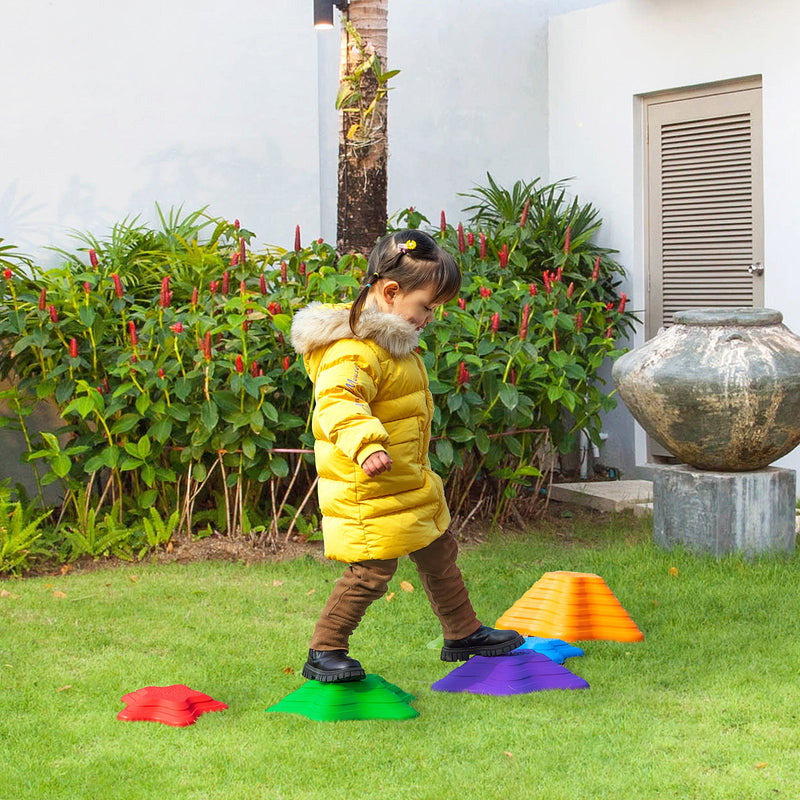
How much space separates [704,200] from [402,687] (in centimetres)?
503

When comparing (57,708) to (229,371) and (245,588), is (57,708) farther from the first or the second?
(229,371)

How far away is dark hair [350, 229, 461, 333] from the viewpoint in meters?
3.57

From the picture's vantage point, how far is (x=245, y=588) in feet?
16.8

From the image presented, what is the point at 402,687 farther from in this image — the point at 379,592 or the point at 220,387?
the point at 220,387

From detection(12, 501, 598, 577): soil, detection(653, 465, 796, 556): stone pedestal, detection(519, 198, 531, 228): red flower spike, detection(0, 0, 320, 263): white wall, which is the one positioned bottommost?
detection(12, 501, 598, 577): soil

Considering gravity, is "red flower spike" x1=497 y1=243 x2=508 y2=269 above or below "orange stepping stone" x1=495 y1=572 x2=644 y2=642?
above

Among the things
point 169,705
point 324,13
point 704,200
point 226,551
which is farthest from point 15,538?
point 704,200

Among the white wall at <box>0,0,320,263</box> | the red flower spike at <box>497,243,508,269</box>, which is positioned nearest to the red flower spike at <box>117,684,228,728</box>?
the red flower spike at <box>497,243,508,269</box>

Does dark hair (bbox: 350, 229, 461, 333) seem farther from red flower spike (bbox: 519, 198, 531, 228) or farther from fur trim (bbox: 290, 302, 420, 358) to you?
red flower spike (bbox: 519, 198, 531, 228)

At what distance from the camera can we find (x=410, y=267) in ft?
11.8

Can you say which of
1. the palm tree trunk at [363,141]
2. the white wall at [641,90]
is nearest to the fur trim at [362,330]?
the palm tree trunk at [363,141]

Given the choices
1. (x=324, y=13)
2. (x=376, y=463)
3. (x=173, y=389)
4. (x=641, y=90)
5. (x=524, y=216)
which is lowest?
(x=376, y=463)

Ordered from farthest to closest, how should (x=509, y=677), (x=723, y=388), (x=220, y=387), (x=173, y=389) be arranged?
1. (x=220, y=387)
2. (x=173, y=389)
3. (x=723, y=388)
4. (x=509, y=677)

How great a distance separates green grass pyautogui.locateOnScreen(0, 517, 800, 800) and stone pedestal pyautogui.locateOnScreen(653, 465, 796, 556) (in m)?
0.11
